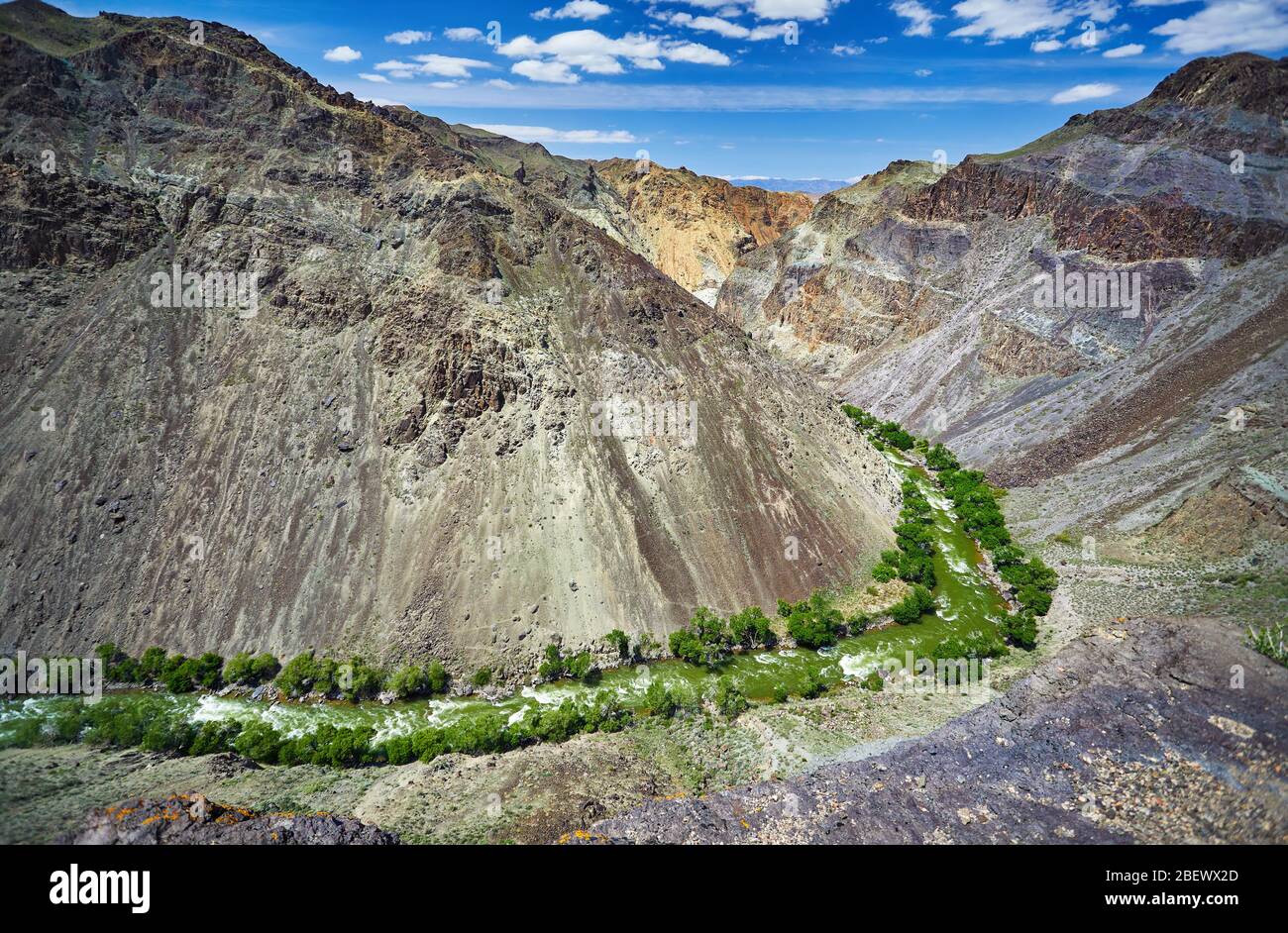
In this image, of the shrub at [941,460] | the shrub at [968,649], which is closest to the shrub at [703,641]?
the shrub at [968,649]

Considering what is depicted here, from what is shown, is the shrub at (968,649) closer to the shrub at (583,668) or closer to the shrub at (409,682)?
the shrub at (583,668)

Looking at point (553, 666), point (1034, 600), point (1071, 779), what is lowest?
point (1071, 779)

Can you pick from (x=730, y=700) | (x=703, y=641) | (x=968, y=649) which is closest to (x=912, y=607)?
(x=968, y=649)

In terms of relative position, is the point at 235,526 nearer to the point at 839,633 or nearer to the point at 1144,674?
the point at 839,633

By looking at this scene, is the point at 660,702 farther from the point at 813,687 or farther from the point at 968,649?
the point at 968,649

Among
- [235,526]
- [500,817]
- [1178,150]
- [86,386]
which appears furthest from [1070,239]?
[86,386]

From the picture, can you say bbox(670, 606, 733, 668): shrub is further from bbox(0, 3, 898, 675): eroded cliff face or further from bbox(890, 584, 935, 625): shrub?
bbox(890, 584, 935, 625): shrub

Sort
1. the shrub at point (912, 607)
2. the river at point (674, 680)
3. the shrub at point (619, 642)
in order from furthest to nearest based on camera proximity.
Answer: the shrub at point (912, 607) → the shrub at point (619, 642) → the river at point (674, 680)
